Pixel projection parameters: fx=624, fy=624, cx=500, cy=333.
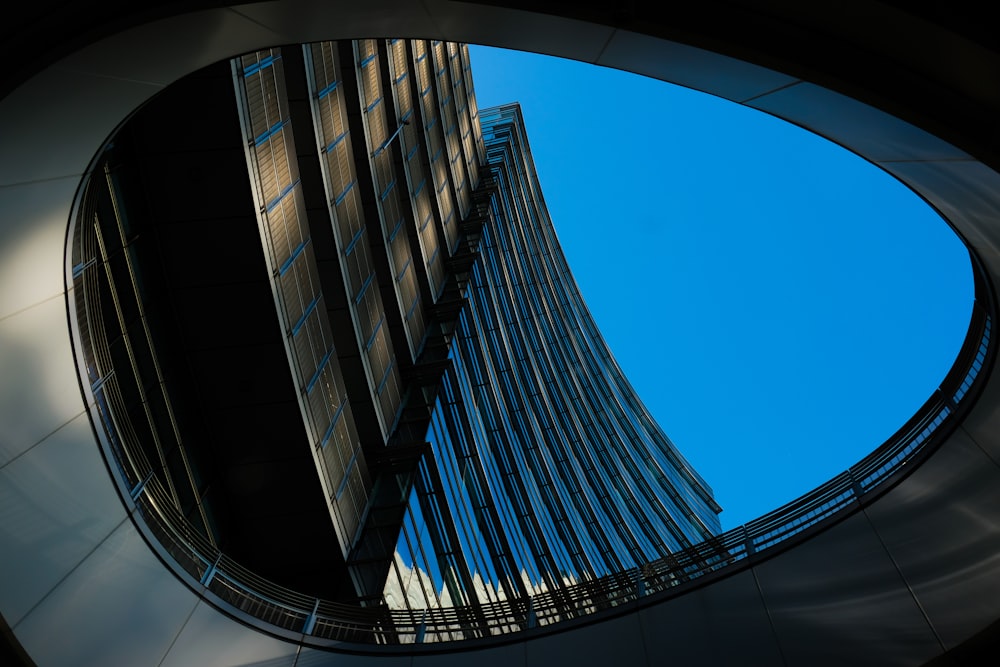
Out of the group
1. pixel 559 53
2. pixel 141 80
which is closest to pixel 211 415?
pixel 141 80

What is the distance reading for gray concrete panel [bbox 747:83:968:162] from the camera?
5016mm

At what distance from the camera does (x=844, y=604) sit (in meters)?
8.33

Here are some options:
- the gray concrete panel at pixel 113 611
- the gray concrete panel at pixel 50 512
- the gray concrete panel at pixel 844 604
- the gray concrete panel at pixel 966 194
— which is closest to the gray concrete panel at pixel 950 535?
the gray concrete panel at pixel 844 604

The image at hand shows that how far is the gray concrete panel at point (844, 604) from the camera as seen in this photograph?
302 inches

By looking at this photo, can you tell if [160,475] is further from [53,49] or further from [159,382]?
[53,49]

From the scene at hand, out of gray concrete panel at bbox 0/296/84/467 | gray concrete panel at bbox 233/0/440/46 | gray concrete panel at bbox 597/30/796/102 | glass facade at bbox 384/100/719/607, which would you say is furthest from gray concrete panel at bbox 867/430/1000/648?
glass facade at bbox 384/100/719/607

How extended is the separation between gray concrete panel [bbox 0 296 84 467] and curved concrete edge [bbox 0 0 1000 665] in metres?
0.02

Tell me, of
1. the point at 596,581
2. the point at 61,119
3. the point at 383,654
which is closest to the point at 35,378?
the point at 61,119

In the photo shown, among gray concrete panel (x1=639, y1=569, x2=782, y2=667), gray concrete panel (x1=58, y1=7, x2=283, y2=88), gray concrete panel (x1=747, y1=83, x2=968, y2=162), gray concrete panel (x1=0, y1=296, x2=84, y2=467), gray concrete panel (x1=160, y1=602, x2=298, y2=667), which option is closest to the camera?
gray concrete panel (x1=747, y1=83, x2=968, y2=162)

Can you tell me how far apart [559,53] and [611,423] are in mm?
51399

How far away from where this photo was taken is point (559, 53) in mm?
6332

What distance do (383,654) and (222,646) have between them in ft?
8.49

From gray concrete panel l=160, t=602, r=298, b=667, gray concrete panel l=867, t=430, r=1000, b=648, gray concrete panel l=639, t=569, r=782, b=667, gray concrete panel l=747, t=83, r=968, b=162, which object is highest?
gray concrete panel l=747, t=83, r=968, b=162

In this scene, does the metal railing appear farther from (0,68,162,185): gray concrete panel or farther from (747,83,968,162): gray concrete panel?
(747,83,968,162): gray concrete panel
